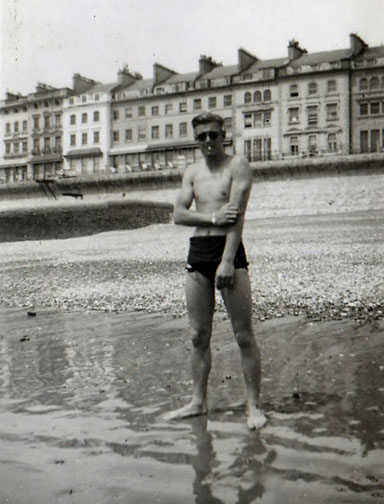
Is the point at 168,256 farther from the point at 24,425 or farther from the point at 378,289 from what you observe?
the point at 24,425

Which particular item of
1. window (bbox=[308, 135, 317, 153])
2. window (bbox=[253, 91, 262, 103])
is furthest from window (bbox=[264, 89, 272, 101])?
window (bbox=[308, 135, 317, 153])

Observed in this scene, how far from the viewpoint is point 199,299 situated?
9.01 ft

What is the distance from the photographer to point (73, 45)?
21.7 feet

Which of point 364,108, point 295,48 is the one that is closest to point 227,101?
point 364,108

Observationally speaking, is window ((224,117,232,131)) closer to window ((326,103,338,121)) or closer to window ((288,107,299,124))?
window ((288,107,299,124))

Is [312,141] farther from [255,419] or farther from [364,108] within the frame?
[255,419]

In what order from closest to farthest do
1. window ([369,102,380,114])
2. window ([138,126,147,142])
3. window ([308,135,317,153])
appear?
window ([369,102,380,114]), window ([308,135,317,153]), window ([138,126,147,142])

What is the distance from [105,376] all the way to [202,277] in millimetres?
1257

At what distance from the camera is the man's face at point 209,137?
2.67 meters

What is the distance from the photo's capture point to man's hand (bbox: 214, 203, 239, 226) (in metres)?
2.60

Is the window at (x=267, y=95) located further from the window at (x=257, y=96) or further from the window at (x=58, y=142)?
the window at (x=58, y=142)

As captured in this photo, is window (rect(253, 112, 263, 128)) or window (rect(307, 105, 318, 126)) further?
window (rect(253, 112, 263, 128))

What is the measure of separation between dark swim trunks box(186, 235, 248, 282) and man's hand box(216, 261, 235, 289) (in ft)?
0.25

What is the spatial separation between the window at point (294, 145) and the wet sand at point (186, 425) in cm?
1539
